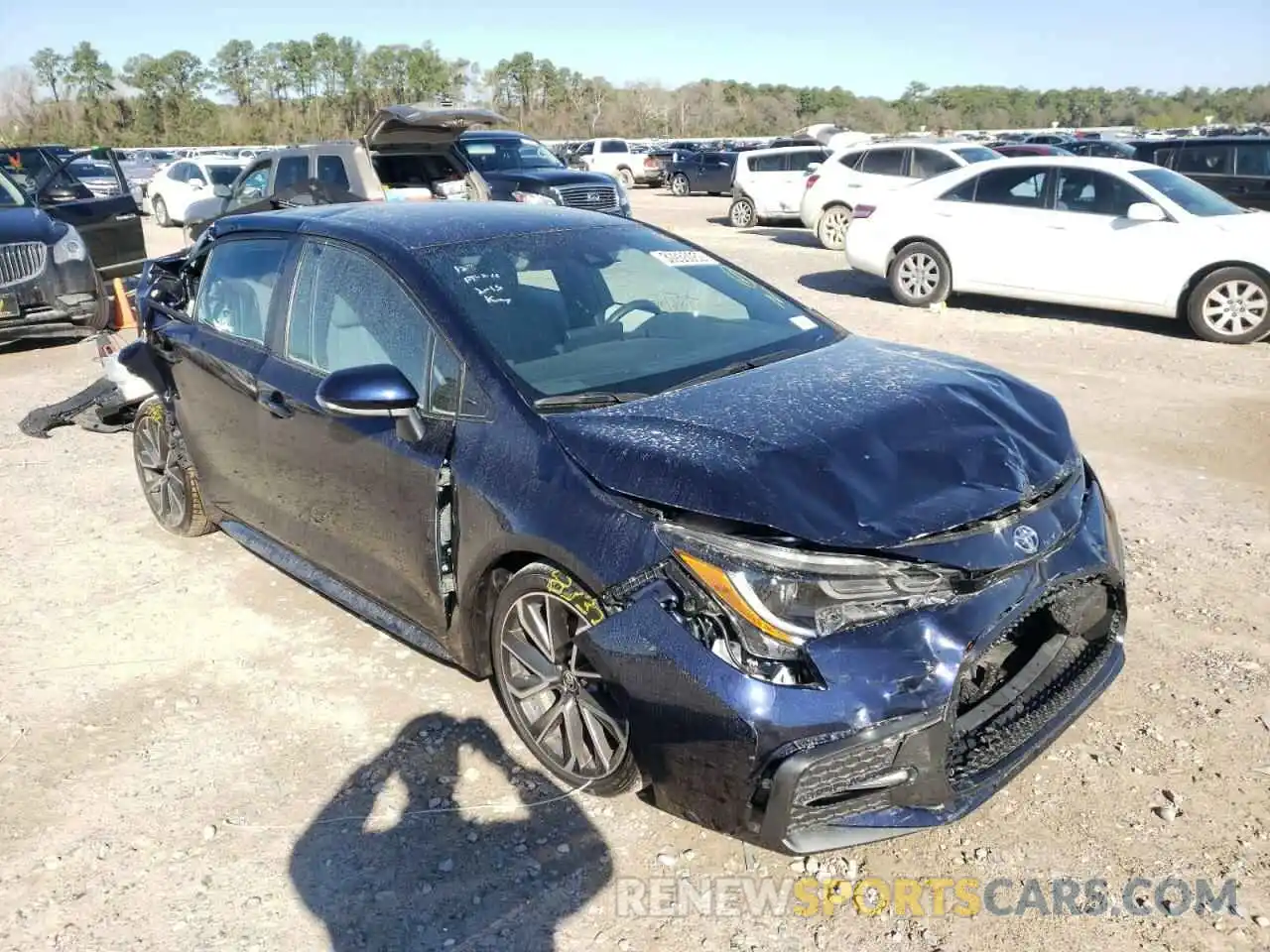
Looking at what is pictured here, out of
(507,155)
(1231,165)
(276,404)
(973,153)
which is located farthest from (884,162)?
(276,404)

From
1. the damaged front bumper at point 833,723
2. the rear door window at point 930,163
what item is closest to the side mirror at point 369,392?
the damaged front bumper at point 833,723

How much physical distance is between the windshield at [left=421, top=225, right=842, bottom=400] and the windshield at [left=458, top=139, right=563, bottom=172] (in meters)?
12.5

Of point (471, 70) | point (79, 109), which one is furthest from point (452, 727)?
point (471, 70)

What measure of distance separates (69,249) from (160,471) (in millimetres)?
5829

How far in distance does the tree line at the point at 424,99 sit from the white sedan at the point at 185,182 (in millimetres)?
32374

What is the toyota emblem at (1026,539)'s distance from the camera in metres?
2.65

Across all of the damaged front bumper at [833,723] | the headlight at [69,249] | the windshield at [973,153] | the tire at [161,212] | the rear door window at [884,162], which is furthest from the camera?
the tire at [161,212]

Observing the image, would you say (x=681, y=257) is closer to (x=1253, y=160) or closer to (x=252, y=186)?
(x=252, y=186)

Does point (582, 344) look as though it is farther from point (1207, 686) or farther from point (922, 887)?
point (1207, 686)

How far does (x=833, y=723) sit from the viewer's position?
2.39 metres

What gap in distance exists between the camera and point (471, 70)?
3007 inches

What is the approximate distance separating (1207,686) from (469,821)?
2560 mm

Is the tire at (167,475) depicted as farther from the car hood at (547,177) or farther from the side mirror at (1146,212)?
the car hood at (547,177)

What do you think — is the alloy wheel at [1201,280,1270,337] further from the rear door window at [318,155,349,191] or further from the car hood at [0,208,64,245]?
the car hood at [0,208,64,245]
